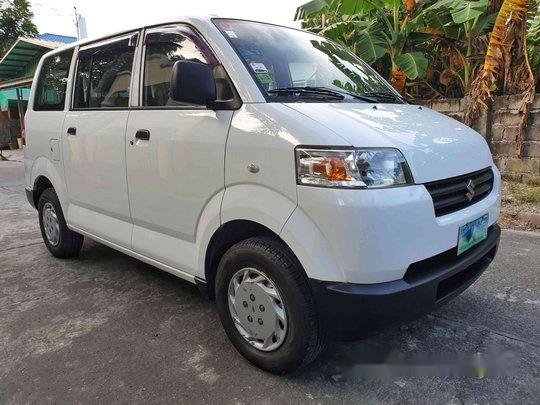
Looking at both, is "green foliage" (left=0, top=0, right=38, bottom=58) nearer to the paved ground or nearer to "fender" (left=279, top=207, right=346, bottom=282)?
the paved ground

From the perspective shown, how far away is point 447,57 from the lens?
25.2 ft

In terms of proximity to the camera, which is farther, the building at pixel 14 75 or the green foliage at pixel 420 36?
the building at pixel 14 75

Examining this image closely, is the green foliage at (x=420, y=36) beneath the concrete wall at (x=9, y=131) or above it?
above

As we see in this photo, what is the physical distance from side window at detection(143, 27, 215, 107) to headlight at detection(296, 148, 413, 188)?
101cm

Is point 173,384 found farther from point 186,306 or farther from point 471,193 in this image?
point 471,193

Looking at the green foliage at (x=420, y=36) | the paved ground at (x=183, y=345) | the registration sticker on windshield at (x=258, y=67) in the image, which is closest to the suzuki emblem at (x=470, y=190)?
the paved ground at (x=183, y=345)

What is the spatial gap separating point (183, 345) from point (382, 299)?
4.46ft

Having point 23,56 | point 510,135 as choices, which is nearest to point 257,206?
point 510,135

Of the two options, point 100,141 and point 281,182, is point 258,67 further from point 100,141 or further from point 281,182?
point 100,141

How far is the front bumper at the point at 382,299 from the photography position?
1925 millimetres

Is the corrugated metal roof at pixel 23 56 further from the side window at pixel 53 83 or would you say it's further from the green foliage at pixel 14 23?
the side window at pixel 53 83

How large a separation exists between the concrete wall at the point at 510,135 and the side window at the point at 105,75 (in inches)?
206

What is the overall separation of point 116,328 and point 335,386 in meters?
1.51

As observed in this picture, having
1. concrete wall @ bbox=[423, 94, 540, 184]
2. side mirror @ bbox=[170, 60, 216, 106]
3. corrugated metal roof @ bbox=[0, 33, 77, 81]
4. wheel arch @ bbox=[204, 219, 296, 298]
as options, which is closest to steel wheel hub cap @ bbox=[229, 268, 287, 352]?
wheel arch @ bbox=[204, 219, 296, 298]
